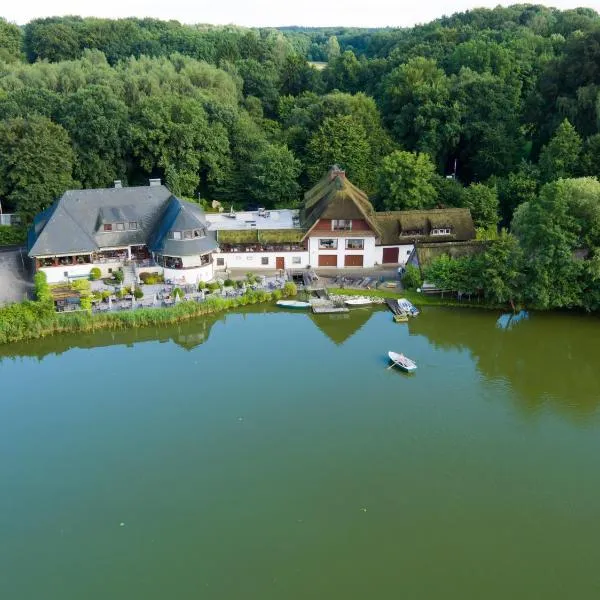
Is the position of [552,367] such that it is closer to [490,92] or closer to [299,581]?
[299,581]

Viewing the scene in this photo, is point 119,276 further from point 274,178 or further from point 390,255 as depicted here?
point 274,178

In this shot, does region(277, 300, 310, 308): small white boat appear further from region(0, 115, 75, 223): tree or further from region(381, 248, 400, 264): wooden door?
region(0, 115, 75, 223): tree

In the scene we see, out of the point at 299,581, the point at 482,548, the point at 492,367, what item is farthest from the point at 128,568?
the point at 492,367

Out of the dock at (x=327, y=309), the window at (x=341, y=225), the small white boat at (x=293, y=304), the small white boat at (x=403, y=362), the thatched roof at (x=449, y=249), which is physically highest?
the window at (x=341, y=225)

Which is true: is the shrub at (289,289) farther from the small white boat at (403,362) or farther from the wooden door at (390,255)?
the small white boat at (403,362)

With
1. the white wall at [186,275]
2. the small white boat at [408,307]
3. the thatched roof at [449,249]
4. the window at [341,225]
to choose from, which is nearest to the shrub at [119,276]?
the white wall at [186,275]

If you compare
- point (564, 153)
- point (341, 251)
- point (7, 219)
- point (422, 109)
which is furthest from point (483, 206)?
point (7, 219)

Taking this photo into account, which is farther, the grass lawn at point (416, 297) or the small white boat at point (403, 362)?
the grass lawn at point (416, 297)
